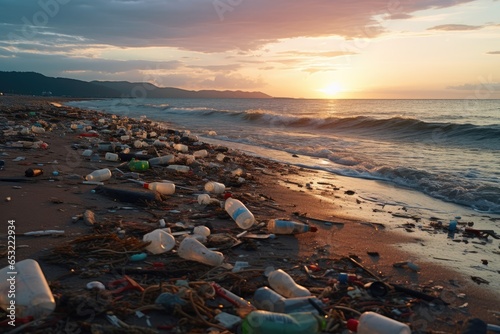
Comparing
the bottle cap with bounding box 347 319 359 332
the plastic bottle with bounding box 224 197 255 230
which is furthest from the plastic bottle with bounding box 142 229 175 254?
the bottle cap with bounding box 347 319 359 332

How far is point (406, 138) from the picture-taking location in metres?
16.3

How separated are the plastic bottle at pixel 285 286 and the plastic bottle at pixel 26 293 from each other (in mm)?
1365

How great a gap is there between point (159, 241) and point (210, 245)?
0.44 metres

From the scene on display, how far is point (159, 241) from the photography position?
11.0ft

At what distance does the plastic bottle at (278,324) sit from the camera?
205 centimetres

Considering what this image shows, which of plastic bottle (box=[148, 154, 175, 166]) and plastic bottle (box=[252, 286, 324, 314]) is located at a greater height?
plastic bottle (box=[148, 154, 175, 166])

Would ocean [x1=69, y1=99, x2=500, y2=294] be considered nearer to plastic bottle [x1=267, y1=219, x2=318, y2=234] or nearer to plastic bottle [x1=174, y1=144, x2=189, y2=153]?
plastic bottle [x1=267, y1=219, x2=318, y2=234]

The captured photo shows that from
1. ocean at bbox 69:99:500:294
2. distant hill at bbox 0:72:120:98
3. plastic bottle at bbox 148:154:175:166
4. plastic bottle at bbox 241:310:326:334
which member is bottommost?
ocean at bbox 69:99:500:294

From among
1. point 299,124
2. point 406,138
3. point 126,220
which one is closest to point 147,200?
point 126,220

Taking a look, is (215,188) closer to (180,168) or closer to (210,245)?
→ (180,168)

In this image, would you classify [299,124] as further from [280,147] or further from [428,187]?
[428,187]

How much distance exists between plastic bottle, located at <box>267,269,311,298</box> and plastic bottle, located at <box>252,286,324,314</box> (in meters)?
0.16

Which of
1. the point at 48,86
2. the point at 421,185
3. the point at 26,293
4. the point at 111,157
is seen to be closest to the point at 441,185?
the point at 421,185

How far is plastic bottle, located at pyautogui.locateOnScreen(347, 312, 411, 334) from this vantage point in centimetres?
219
